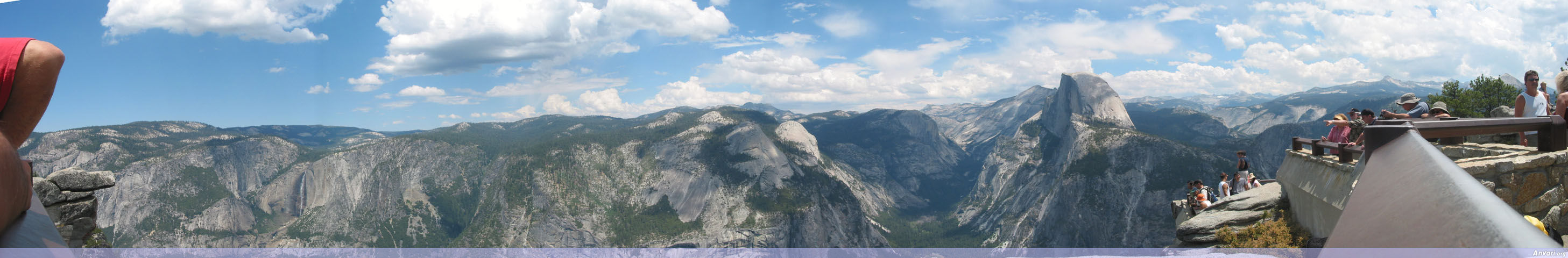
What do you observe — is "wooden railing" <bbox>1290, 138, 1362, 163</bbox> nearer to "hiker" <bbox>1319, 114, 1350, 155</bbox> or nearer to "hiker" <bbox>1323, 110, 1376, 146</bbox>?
"hiker" <bbox>1319, 114, 1350, 155</bbox>

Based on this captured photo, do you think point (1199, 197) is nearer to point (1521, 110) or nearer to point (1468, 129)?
point (1521, 110)

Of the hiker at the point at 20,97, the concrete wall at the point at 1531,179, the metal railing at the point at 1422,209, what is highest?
the hiker at the point at 20,97

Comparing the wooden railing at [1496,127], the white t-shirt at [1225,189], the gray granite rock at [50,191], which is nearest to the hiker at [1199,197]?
the white t-shirt at [1225,189]

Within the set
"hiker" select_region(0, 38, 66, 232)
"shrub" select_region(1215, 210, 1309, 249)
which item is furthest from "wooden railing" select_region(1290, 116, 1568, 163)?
"hiker" select_region(0, 38, 66, 232)

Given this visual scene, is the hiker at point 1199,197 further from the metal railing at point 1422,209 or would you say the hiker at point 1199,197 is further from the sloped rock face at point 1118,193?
the sloped rock face at point 1118,193

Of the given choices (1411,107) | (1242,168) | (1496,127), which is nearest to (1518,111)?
(1411,107)

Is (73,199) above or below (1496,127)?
below

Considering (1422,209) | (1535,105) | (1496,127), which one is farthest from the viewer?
(1535,105)

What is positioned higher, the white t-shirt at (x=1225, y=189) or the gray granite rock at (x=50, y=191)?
the gray granite rock at (x=50, y=191)
